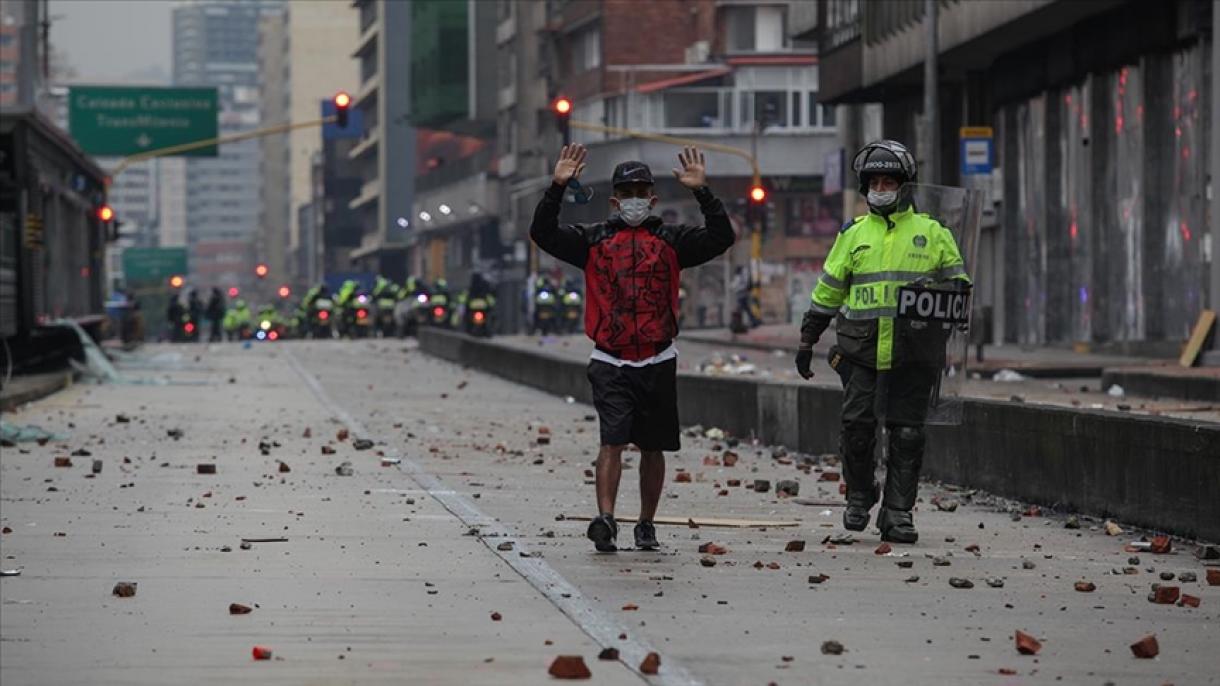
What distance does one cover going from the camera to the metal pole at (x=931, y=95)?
3916cm

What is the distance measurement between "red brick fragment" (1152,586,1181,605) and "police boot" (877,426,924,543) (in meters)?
2.43

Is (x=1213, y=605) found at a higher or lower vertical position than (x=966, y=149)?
lower

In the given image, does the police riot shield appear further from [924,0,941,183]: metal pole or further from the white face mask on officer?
[924,0,941,183]: metal pole

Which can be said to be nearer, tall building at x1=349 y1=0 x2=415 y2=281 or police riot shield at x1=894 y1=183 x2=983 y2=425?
police riot shield at x1=894 y1=183 x2=983 y2=425

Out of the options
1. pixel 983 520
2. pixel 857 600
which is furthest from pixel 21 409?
pixel 857 600

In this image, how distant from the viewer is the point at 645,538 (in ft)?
39.5

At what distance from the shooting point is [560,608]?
9.65 meters

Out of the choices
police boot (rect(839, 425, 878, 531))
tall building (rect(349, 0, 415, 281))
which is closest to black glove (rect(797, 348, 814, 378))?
police boot (rect(839, 425, 878, 531))

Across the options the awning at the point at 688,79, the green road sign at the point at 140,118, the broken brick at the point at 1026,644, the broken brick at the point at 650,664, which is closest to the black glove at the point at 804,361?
the broken brick at the point at 1026,644

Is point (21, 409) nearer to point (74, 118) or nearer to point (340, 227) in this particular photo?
point (74, 118)

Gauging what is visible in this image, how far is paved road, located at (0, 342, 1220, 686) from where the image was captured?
8.24 meters

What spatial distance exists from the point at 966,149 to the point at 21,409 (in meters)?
14.3

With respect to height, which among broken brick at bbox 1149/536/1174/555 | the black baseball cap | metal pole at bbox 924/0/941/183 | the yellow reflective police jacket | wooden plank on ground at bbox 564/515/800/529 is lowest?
wooden plank on ground at bbox 564/515/800/529

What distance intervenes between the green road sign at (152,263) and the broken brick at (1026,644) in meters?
143
